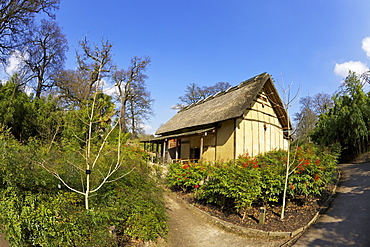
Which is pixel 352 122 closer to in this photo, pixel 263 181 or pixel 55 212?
pixel 263 181

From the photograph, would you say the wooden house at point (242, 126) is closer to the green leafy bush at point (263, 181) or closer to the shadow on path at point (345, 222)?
the green leafy bush at point (263, 181)

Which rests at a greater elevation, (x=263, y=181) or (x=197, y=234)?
(x=263, y=181)

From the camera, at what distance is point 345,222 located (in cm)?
707

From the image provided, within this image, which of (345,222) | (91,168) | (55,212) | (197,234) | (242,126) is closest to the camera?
(55,212)

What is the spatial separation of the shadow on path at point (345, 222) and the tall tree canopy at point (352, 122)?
593 centimetres

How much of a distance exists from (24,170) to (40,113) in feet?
30.7

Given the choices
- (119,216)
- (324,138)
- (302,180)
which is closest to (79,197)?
(119,216)

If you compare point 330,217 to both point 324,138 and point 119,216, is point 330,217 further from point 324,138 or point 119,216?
point 324,138

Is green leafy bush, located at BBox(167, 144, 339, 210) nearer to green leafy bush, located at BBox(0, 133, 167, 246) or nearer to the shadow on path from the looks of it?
the shadow on path

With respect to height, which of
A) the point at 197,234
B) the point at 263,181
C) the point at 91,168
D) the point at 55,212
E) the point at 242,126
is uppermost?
the point at 242,126

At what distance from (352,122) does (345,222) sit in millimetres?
10302

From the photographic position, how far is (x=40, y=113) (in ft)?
41.4

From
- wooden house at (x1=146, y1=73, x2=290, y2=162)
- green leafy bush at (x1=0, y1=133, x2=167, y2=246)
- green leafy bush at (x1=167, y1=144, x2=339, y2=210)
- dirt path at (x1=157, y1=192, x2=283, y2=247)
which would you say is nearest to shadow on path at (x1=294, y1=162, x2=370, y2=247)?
Result: green leafy bush at (x1=167, y1=144, x2=339, y2=210)

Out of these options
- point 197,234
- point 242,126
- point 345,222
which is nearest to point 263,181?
point 345,222
